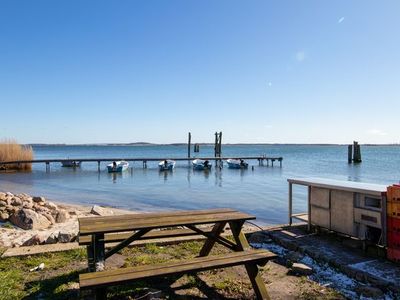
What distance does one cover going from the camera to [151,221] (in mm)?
3619

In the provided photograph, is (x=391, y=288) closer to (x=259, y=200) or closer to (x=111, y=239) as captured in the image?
(x=111, y=239)

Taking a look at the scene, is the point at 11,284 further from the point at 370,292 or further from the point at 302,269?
the point at 370,292

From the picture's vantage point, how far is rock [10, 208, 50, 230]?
8538mm

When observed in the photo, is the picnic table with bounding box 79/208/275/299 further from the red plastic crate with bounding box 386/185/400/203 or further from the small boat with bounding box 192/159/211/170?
the small boat with bounding box 192/159/211/170

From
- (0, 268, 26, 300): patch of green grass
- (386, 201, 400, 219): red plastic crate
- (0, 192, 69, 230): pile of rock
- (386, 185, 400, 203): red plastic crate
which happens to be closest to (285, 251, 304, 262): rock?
(386, 201, 400, 219): red plastic crate

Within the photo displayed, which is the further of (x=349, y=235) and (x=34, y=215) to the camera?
(x=34, y=215)

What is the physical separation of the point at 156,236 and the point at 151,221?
2.18ft

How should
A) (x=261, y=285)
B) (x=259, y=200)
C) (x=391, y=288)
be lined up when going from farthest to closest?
(x=259, y=200), (x=391, y=288), (x=261, y=285)

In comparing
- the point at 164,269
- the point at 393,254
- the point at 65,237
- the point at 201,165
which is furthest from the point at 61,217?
the point at 201,165

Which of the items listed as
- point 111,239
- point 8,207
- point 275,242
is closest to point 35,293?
point 111,239

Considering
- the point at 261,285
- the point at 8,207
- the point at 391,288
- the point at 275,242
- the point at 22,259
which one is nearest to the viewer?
the point at 261,285

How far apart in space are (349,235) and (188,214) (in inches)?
101

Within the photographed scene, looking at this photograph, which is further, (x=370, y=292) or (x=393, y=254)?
(x=393, y=254)

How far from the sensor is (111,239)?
158 inches
